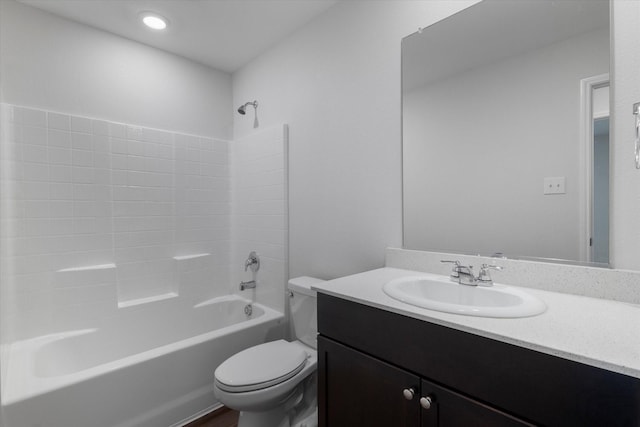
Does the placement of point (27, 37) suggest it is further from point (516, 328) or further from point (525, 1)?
point (516, 328)

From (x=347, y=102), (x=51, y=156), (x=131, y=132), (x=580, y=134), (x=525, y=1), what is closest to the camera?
(x=580, y=134)

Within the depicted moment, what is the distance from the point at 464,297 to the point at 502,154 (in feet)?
2.01

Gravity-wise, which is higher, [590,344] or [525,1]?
[525,1]

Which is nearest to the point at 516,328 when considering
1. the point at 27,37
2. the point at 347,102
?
the point at 347,102

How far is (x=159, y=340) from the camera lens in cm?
224

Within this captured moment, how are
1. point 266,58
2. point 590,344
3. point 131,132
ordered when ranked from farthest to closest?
point 266,58 < point 131,132 < point 590,344

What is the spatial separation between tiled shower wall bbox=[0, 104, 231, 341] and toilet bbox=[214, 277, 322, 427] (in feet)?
3.62

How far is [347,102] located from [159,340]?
7.12ft

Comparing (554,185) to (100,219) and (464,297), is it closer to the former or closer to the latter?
(464,297)

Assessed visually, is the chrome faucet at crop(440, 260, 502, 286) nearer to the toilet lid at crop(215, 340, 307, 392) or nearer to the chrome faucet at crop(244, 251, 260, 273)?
the toilet lid at crop(215, 340, 307, 392)

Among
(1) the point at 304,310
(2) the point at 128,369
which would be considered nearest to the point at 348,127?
(1) the point at 304,310

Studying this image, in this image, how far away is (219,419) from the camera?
5.93 ft

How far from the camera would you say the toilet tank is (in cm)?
178

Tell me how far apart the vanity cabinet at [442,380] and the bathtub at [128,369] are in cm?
90
